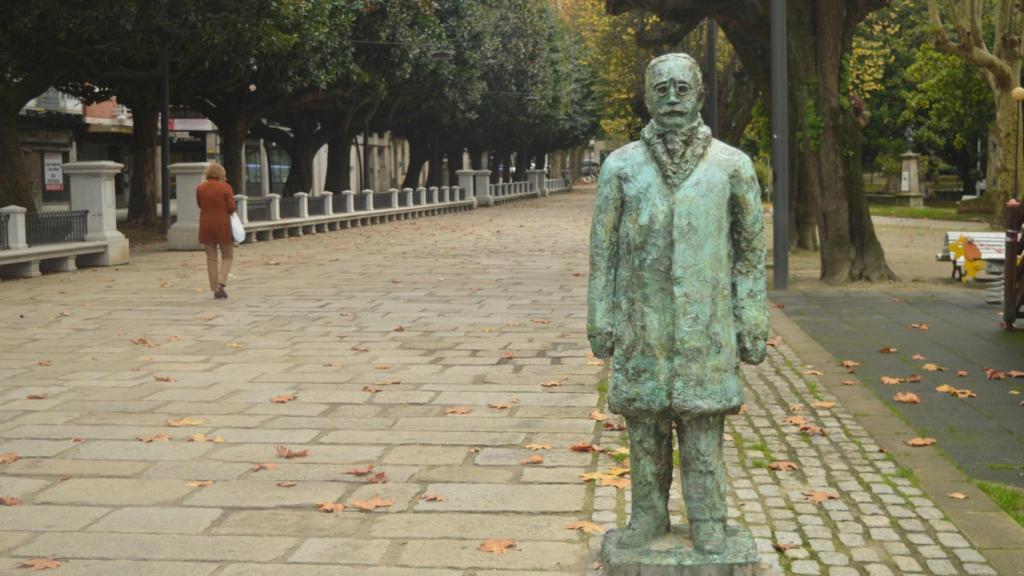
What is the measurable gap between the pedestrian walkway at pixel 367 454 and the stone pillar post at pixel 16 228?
5.55 metres

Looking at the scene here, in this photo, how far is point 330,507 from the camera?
18.5ft

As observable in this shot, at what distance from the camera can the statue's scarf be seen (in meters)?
4.26

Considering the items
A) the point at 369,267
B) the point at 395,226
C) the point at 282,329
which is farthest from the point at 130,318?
the point at 395,226

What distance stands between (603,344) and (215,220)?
11577mm

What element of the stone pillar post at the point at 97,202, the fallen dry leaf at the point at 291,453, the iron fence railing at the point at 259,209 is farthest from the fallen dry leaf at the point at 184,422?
the iron fence railing at the point at 259,209

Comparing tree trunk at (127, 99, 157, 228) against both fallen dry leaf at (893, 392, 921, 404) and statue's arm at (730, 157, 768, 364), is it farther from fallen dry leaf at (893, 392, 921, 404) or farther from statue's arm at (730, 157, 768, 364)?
→ statue's arm at (730, 157, 768, 364)

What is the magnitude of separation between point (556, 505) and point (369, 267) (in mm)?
15455

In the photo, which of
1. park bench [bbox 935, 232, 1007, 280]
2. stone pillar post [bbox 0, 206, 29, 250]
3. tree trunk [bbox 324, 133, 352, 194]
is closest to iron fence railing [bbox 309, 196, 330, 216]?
tree trunk [bbox 324, 133, 352, 194]

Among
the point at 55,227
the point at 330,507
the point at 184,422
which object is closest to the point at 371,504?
the point at 330,507

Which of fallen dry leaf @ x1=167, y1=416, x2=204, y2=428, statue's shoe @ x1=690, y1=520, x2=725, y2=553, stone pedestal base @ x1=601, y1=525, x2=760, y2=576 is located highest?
statue's shoe @ x1=690, y1=520, x2=725, y2=553

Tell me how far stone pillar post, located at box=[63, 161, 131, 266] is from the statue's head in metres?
18.5

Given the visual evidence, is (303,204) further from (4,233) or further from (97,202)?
(4,233)

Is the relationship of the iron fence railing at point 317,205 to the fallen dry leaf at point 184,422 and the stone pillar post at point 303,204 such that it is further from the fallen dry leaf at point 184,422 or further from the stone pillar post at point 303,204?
the fallen dry leaf at point 184,422

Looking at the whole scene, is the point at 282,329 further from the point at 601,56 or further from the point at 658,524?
the point at 601,56
